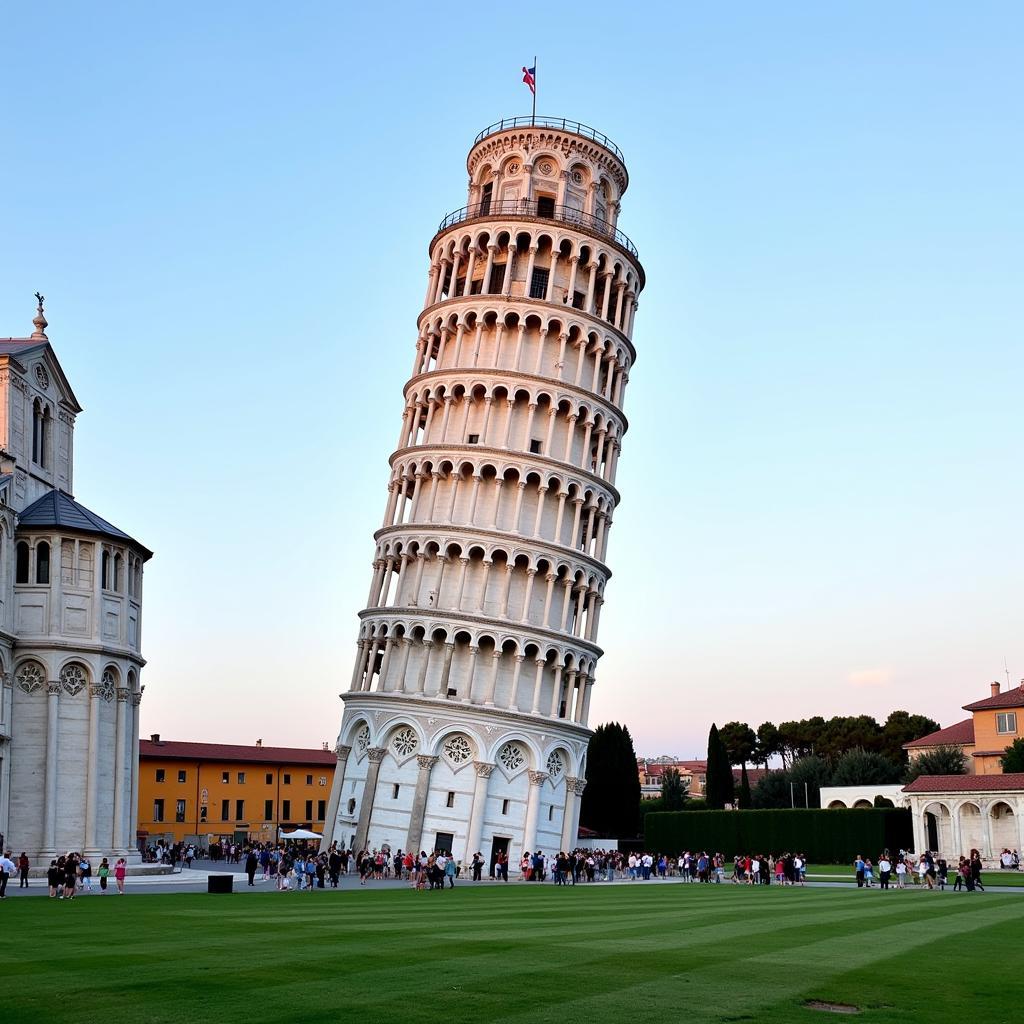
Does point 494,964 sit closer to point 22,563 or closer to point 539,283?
point 22,563

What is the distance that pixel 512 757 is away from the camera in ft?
220

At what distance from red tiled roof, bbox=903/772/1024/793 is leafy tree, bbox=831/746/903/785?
87.6 ft

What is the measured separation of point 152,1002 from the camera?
1552cm

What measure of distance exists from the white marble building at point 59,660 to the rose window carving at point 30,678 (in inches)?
1.7

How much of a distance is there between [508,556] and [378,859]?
18407 mm

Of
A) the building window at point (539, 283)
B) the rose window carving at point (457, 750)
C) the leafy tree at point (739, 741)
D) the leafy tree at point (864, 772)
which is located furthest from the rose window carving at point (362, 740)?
the leafy tree at point (739, 741)

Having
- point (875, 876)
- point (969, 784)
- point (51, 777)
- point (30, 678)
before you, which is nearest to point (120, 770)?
point (51, 777)

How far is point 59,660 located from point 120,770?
576cm

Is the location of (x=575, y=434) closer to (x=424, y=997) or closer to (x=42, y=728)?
(x=42, y=728)

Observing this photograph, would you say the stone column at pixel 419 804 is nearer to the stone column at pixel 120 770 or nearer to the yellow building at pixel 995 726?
the stone column at pixel 120 770

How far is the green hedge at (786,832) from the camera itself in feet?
261

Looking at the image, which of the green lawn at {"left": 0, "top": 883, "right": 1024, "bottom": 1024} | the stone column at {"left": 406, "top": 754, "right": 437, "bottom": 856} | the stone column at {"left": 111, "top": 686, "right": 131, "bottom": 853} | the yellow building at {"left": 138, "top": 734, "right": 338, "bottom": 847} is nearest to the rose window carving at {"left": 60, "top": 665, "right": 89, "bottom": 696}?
the stone column at {"left": 111, "top": 686, "right": 131, "bottom": 853}

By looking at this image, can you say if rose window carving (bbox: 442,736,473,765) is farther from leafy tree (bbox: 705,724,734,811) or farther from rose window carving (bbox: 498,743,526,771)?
leafy tree (bbox: 705,724,734,811)

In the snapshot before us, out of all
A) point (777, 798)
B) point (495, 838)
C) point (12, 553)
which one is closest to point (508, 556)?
point (495, 838)
